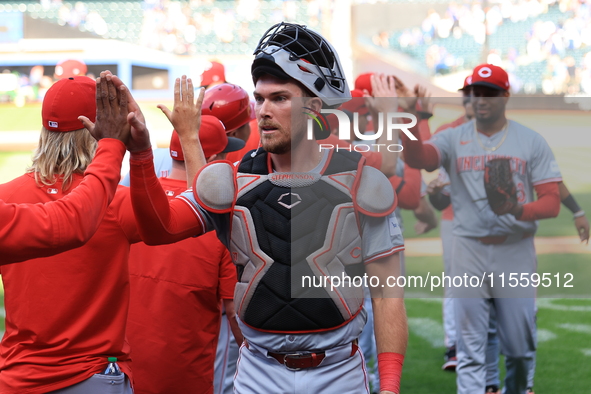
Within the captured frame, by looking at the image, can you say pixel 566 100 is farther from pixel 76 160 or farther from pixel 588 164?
pixel 76 160

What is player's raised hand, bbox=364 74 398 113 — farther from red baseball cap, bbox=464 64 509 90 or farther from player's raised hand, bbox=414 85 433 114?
red baseball cap, bbox=464 64 509 90

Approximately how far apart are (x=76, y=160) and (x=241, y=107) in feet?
7.24

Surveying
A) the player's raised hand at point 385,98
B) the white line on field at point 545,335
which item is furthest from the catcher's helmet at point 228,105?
the white line on field at point 545,335

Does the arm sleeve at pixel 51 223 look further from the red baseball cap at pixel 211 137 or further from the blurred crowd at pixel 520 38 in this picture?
the blurred crowd at pixel 520 38

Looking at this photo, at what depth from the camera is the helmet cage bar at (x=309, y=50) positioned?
2.59 metres

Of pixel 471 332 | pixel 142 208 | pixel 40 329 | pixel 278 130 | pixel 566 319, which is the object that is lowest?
pixel 566 319

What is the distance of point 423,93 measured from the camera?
3834 millimetres

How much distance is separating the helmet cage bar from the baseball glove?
2055mm

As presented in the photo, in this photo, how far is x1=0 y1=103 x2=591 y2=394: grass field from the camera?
396 centimetres

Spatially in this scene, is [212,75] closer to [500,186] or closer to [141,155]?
[500,186]

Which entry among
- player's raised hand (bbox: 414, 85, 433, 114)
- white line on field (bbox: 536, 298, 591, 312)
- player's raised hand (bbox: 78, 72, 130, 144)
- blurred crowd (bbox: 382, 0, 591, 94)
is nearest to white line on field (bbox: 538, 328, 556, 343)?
white line on field (bbox: 536, 298, 591, 312)

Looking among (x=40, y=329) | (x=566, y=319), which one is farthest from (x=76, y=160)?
(x=566, y=319)

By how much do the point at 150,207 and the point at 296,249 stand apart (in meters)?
0.55

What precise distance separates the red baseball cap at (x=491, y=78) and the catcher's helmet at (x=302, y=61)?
257cm
